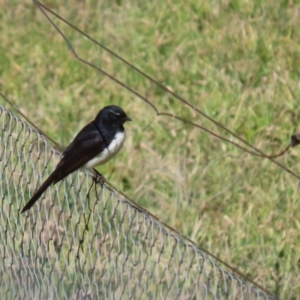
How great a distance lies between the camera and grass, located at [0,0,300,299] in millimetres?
6352

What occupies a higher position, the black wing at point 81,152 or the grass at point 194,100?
the grass at point 194,100

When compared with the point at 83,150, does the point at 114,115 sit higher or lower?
higher

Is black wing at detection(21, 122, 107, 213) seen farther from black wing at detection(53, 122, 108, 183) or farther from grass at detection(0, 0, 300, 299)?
grass at detection(0, 0, 300, 299)

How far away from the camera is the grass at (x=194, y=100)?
6.35 metres

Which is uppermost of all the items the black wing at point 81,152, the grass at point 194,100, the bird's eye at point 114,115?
the grass at point 194,100

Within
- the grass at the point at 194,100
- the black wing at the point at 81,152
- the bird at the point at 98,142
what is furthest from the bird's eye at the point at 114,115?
the grass at the point at 194,100

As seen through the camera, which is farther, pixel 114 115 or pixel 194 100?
pixel 194 100

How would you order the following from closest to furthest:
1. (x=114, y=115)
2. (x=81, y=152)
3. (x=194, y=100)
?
(x=81, y=152), (x=114, y=115), (x=194, y=100)

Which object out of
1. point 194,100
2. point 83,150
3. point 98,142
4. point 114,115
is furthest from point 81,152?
point 194,100

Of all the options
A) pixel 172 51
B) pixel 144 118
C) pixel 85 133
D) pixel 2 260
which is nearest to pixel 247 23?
pixel 172 51

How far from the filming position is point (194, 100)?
7.77m

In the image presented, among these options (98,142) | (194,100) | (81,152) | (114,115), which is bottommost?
(81,152)

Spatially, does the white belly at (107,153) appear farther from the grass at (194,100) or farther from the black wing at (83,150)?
the grass at (194,100)

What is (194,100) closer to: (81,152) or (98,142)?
(98,142)
